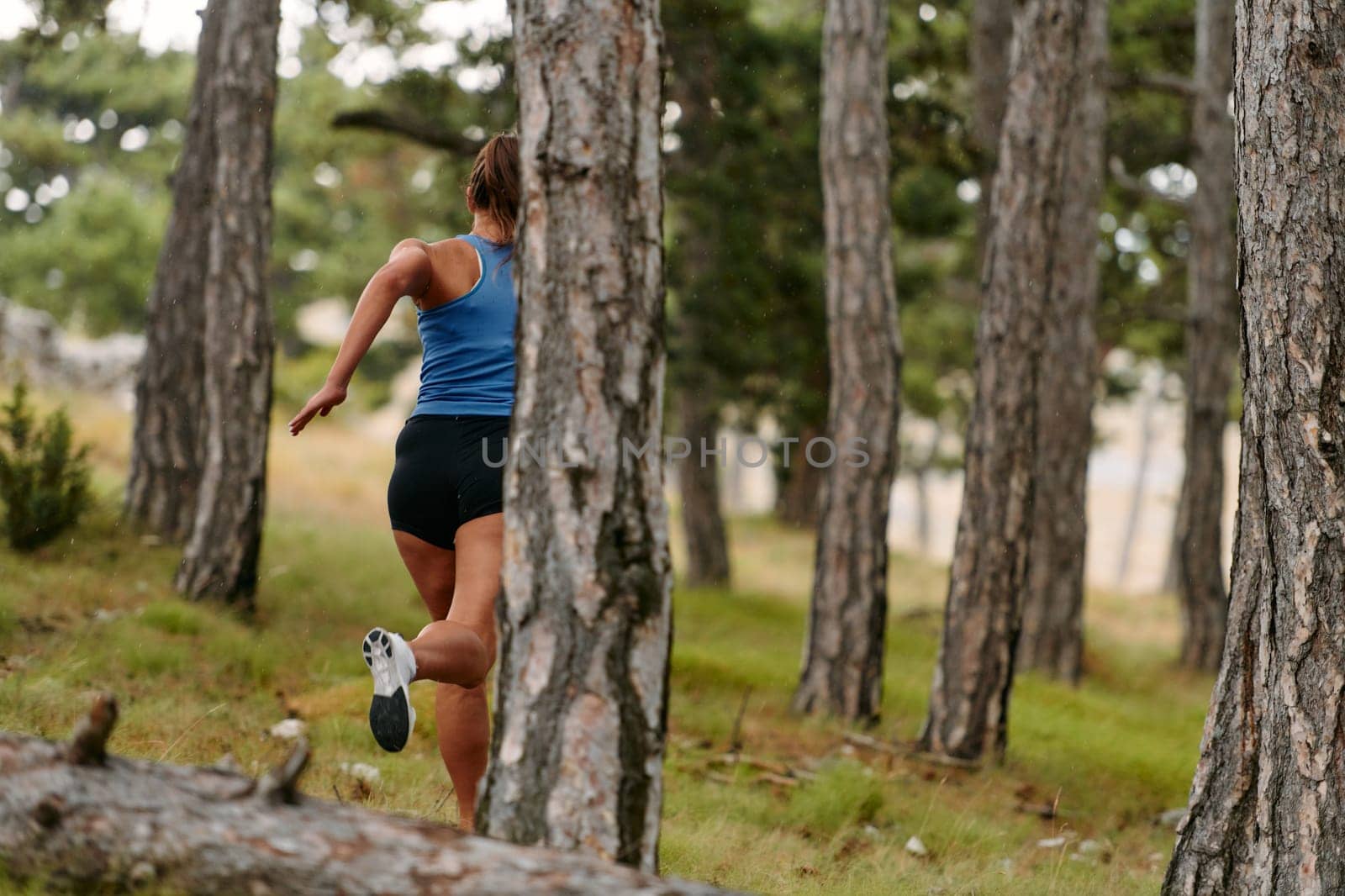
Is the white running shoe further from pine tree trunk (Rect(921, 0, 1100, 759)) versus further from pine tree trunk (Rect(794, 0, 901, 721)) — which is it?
pine tree trunk (Rect(794, 0, 901, 721))

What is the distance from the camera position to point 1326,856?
334 cm

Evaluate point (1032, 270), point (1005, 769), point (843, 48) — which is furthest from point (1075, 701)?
point (843, 48)

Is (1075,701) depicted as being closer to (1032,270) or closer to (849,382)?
(849,382)

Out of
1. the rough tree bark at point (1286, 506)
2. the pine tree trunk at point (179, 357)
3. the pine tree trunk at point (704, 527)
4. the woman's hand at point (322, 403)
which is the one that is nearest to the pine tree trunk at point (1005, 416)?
the rough tree bark at point (1286, 506)

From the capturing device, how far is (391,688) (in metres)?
3.23

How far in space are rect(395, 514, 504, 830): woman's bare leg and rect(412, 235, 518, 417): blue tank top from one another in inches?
15.6

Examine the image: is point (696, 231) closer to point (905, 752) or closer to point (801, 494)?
point (905, 752)

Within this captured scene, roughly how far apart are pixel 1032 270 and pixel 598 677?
478 centimetres

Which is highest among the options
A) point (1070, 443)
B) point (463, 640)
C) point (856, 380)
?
point (856, 380)

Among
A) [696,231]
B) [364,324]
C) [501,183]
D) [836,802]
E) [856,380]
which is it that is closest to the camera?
[364,324]

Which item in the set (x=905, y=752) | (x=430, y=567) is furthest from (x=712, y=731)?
(x=430, y=567)

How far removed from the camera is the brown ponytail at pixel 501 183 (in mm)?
3717

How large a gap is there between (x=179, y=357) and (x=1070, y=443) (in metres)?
7.63

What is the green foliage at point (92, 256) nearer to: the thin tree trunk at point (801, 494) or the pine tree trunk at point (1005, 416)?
the thin tree trunk at point (801, 494)
